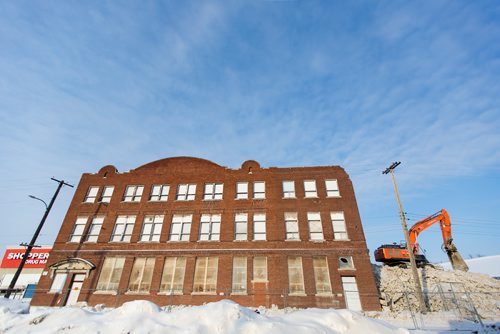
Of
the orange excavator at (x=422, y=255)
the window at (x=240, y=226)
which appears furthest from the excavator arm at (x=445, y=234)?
the window at (x=240, y=226)

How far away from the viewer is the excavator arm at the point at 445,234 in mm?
23453

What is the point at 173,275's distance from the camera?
866 inches

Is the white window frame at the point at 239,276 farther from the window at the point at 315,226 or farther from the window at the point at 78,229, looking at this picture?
the window at the point at 78,229

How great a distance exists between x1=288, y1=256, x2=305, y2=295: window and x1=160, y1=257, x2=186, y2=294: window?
8537 millimetres

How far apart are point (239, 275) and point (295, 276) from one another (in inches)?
173

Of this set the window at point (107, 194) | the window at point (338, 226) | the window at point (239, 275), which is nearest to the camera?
the window at point (239, 275)

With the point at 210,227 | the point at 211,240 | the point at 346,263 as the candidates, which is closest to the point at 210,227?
the point at 210,227

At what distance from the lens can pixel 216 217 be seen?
2442 cm

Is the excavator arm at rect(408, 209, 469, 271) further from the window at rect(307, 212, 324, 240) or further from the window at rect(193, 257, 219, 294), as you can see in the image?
the window at rect(193, 257, 219, 294)

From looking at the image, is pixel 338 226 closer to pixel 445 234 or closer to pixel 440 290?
pixel 440 290

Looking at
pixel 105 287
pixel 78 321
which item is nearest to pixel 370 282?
pixel 78 321

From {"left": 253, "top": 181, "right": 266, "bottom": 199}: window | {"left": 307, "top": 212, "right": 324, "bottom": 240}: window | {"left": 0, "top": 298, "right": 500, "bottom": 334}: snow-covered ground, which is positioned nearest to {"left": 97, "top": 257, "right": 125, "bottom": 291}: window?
{"left": 253, "top": 181, "right": 266, "bottom": 199}: window

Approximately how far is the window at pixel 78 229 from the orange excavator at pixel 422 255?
27.5 m

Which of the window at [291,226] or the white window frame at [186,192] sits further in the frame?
the white window frame at [186,192]
